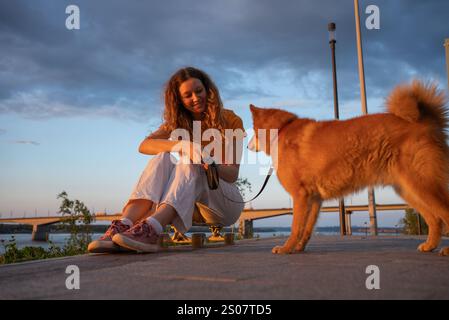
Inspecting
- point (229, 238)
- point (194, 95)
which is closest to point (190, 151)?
point (194, 95)

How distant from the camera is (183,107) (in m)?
3.76

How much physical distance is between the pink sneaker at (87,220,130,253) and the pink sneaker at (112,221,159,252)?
7 centimetres

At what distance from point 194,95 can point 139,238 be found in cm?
151

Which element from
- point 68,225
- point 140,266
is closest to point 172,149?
point 140,266

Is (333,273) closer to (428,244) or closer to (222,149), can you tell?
(428,244)

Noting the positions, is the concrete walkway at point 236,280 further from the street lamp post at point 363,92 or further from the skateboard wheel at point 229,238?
the street lamp post at point 363,92

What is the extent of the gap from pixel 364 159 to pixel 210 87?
5.73 feet

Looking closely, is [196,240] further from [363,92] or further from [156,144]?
[363,92]

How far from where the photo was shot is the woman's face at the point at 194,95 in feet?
11.7

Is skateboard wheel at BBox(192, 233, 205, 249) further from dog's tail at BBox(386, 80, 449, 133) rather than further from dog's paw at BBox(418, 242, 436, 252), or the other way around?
dog's tail at BBox(386, 80, 449, 133)

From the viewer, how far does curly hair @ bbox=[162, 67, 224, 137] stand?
142 inches

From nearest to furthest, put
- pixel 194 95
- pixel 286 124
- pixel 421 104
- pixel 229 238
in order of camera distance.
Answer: pixel 421 104
pixel 286 124
pixel 194 95
pixel 229 238

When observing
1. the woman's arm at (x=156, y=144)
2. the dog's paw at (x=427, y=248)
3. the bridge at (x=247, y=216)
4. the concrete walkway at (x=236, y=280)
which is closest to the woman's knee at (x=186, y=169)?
the woman's arm at (x=156, y=144)

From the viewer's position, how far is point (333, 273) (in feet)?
5.84
